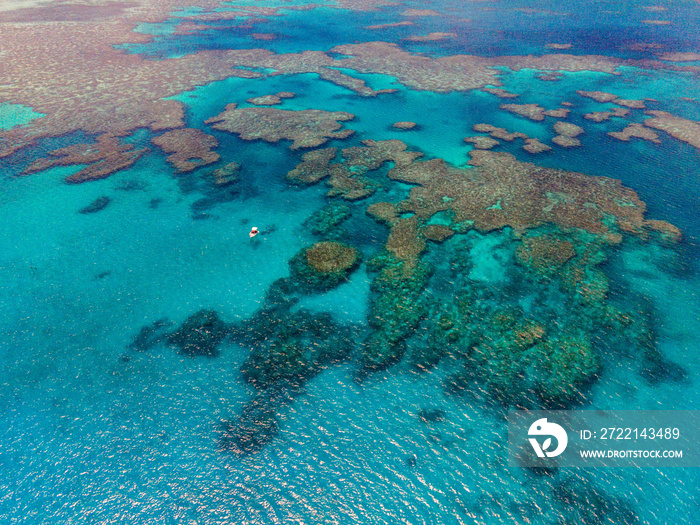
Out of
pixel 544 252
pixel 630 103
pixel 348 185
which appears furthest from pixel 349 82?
pixel 544 252

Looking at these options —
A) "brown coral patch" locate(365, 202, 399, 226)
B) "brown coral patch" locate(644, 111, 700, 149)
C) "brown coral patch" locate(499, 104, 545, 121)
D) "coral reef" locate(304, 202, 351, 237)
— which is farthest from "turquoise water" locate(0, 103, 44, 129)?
"brown coral patch" locate(644, 111, 700, 149)

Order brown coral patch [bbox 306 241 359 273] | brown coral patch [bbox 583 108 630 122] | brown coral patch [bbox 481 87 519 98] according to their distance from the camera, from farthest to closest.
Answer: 1. brown coral patch [bbox 481 87 519 98]
2. brown coral patch [bbox 583 108 630 122]
3. brown coral patch [bbox 306 241 359 273]

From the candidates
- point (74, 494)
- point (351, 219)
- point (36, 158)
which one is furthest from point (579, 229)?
point (36, 158)

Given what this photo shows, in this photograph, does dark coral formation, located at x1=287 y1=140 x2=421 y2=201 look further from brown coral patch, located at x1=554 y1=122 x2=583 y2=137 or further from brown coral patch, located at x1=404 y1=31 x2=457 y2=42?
brown coral patch, located at x1=404 y1=31 x2=457 y2=42

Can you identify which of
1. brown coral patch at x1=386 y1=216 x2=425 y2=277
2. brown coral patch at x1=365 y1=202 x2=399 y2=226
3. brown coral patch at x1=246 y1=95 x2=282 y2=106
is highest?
brown coral patch at x1=246 y1=95 x2=282 y2=106

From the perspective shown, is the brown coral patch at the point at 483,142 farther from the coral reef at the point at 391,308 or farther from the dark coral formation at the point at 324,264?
the dark coral formation at the point at 324,264

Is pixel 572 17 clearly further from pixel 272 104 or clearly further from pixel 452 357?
pixel 452 357
